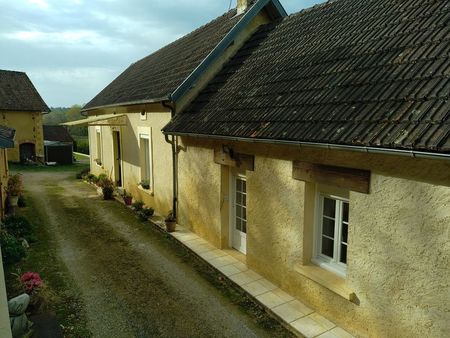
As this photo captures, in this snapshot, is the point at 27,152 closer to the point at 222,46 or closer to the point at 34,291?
the point at 222,46

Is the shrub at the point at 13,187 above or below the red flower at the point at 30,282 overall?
above

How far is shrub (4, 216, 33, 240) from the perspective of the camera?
10363 mm

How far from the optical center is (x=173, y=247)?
9.55 metres

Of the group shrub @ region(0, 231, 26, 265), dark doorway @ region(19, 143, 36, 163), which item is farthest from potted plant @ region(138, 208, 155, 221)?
dark doorway @ region(19, 143, 36, 163)

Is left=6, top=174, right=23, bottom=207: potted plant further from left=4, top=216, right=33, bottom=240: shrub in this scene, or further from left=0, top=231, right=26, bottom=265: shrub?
left=0, top=231, right=26, bottom=265: shrub

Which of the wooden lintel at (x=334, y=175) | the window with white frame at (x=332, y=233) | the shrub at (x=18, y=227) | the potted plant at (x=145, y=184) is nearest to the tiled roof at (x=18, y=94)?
the shrub at (x=18, y=227)

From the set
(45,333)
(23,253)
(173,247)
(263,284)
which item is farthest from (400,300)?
(23,253)

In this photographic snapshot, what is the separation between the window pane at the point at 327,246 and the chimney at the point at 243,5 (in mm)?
9131

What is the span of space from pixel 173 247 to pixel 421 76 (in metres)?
7.28

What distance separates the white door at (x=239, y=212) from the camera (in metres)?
8.55

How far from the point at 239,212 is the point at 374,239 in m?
4.25

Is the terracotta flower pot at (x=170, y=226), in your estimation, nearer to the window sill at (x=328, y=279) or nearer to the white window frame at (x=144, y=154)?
Answer: the white window frame at (x=144, y=154)

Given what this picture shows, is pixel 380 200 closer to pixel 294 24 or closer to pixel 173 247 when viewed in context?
pixel 173 247

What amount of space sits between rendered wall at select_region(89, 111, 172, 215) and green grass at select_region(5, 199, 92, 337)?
146 inches
